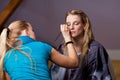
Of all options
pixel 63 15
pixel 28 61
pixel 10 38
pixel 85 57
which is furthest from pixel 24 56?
pixel 63 15

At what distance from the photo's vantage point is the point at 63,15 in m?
3.64

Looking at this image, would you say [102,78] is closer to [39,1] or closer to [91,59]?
[91,59]

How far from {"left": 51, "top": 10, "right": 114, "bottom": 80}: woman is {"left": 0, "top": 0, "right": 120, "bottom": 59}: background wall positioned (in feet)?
5.00

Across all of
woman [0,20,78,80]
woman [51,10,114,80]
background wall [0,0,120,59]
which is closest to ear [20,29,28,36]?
woman [0,20,78,80]

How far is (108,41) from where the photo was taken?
3646 mm

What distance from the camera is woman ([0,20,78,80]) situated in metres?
1.48

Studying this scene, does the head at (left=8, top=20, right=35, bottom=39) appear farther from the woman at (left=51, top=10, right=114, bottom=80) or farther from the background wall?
the background wall

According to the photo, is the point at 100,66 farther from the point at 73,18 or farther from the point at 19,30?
the point at 19,30

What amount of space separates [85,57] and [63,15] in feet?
5.59

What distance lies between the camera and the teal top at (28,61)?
4.83 ft

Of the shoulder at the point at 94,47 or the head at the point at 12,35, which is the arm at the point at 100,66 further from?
the head at the point at 12,35

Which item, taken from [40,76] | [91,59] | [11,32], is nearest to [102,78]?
[91,59]

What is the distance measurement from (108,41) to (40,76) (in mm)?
2296

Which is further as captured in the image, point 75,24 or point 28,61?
point 75,24
